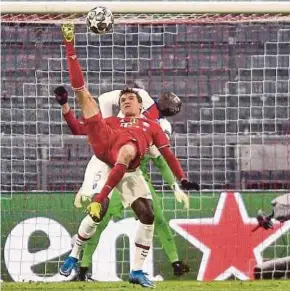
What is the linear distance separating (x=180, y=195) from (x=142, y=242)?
538 millimetres

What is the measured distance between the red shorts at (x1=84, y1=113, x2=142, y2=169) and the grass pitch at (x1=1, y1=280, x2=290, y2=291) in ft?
2.90

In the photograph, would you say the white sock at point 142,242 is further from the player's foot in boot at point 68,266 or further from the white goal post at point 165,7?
the white goal post at point 165,7

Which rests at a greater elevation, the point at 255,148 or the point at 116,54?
the point at 116,54

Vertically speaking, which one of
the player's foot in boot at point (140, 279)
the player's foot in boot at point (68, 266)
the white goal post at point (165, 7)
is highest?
the white goal post at point (165, 7)

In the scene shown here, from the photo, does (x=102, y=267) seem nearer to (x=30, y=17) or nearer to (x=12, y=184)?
(x=12, y=184)

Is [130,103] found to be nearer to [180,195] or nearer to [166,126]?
[166,126]

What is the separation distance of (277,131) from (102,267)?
4.76 ft

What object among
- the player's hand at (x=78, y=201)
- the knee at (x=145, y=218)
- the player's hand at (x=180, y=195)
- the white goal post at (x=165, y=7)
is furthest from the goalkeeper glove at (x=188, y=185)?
the white goal post at (x=165, y=7)

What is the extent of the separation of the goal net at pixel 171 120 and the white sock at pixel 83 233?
0.41m

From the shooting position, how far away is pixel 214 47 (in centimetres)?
998

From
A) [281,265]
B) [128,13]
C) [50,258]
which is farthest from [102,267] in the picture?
[128,13]

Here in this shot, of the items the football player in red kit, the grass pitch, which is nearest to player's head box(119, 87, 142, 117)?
the football player in red kit

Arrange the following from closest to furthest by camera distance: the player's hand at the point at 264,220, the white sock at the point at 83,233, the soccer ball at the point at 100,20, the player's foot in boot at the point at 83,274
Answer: the soccer ball at the point at 100,20 < the white sock at the point at 83,233 < the player's foot in boot at the point at 83,274 < the player's hand at the point at 264,220

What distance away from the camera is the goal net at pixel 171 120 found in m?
9.90
